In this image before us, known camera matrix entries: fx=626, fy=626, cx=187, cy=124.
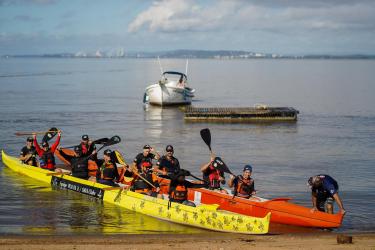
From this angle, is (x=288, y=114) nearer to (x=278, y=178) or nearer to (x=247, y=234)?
(x=278, y=178)

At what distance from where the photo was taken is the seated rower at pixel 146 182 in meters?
18.2

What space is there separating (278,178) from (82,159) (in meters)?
7.38

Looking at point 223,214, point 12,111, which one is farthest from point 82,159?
point 12,111

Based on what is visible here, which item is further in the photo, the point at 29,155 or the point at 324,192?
the point at 29,155

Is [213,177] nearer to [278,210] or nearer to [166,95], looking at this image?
[278,210]

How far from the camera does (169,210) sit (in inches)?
657

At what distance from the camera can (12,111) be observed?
46.3m

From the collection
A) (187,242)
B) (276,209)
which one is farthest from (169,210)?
(276,209)

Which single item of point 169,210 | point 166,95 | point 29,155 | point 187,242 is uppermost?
point 166,95

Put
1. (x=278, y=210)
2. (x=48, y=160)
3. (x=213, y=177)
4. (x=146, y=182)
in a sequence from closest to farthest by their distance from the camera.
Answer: (x=278, y=210), (x=213, y=177), (x=146, y=182), (x=48, y=160)

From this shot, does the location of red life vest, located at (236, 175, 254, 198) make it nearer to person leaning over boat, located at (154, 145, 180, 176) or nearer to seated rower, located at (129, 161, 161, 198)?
person leaning over boat, located at (154, 145, 180, 176)

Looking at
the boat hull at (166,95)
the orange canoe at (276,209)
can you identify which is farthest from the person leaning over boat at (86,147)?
the boat hull at (166,95)

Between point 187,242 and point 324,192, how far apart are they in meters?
3.99

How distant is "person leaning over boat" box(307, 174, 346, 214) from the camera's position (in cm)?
1567
